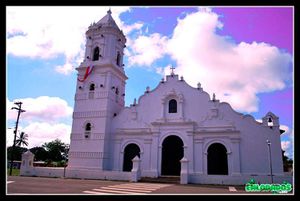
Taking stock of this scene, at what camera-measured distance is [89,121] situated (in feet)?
88.2

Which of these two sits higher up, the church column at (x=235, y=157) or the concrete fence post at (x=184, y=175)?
the church column at (x=235, y=157)

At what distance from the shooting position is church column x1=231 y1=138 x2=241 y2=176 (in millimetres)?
21844

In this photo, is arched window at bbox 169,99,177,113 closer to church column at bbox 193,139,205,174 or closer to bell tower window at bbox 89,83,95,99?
church column at bbox 193,139,205,174

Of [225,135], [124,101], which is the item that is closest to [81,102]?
[124,101]

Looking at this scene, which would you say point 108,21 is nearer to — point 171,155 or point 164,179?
point 171,155

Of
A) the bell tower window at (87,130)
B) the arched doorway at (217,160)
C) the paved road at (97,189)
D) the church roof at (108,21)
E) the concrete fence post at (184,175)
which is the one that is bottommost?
the paved road at (97,189)

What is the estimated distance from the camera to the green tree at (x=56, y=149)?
6681cm

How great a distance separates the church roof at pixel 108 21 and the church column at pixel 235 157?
1777cm

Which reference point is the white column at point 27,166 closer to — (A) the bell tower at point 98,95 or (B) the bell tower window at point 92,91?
(A) the bell tower at point 98,95

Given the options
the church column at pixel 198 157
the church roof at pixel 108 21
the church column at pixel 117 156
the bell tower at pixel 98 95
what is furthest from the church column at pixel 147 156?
the church roof at pixel 108 21

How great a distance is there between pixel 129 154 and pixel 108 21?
1496 cm

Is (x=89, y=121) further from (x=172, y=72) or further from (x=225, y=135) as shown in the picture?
(x=225, y=135)

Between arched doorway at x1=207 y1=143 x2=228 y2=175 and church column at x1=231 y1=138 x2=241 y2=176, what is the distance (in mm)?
661

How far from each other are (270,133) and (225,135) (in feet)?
11.8
